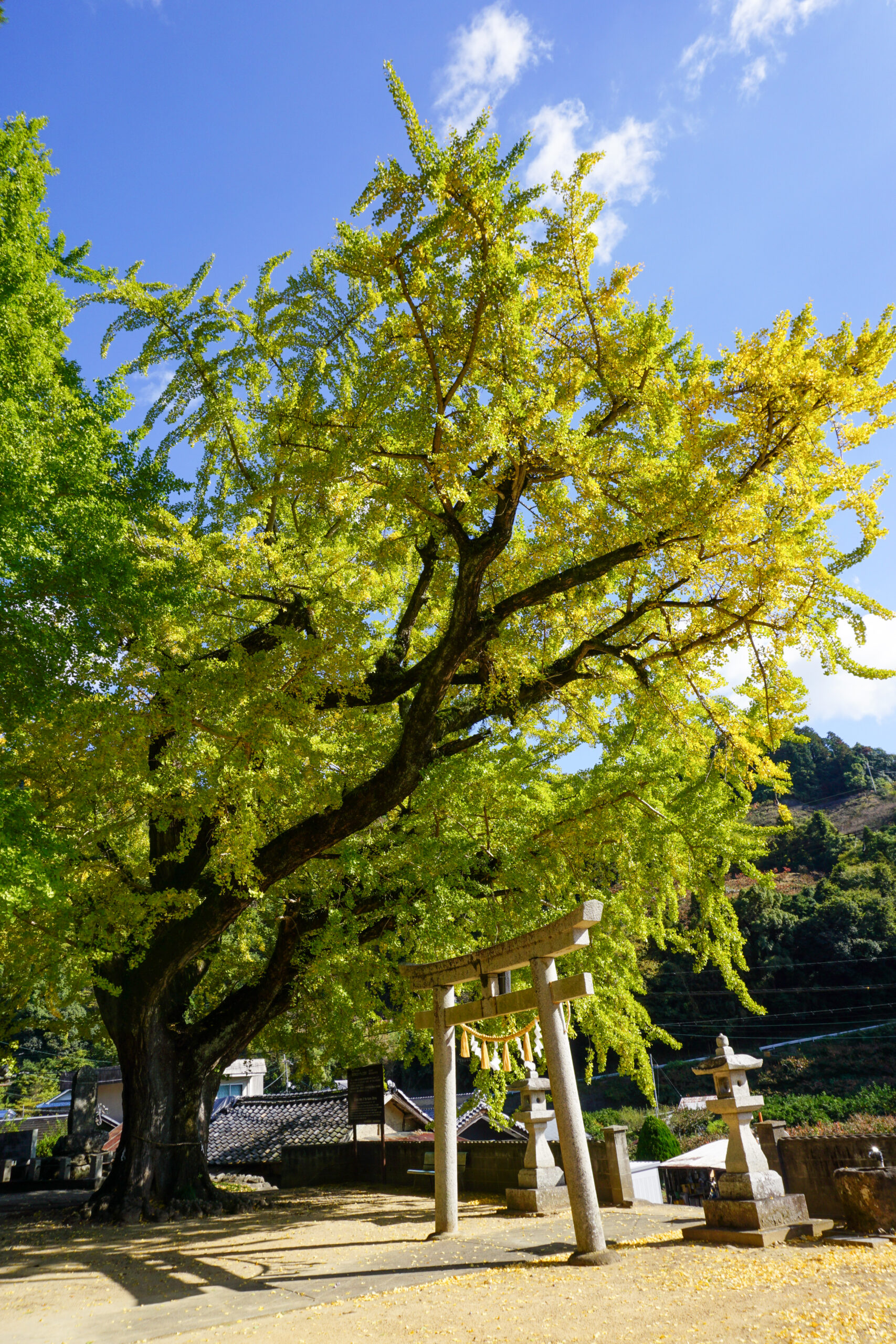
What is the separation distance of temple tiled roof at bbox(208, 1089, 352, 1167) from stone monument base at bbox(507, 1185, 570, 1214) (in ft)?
30.8

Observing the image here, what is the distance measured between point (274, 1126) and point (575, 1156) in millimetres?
17252

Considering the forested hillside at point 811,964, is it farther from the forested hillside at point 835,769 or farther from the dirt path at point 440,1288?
the dirt path at point 440,1288

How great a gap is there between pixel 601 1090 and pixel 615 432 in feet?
135

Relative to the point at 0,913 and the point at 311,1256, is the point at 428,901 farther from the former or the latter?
the point at 0,913

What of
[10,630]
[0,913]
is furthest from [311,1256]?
[10,630]

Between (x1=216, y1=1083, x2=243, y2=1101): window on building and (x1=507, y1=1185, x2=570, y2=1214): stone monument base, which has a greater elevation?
(x1=216, y1=1083, x2=243, y2=1101): window on building

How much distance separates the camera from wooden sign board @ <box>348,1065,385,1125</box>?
15.2 metres

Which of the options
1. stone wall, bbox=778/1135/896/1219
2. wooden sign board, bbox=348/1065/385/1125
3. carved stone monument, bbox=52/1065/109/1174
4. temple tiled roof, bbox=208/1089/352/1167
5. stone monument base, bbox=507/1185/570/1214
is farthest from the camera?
carved stone monument, bbox=52/1065/109/1174

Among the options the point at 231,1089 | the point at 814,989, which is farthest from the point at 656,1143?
the point at 231,1089

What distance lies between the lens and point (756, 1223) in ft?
20.7

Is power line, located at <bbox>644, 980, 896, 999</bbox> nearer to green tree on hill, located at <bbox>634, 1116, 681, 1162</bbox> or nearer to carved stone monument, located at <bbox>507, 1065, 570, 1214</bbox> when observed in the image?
green tree on hill, located at <bbox>634, 1116, 681, 1162</bbox>

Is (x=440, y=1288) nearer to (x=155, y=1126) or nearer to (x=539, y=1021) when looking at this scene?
(x=539, y=1021)

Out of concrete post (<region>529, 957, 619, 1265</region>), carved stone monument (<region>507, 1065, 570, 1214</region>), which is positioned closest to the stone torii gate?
concrete post (<region>529, 957, 619, 1265</region>)

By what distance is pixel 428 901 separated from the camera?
9109 mm
